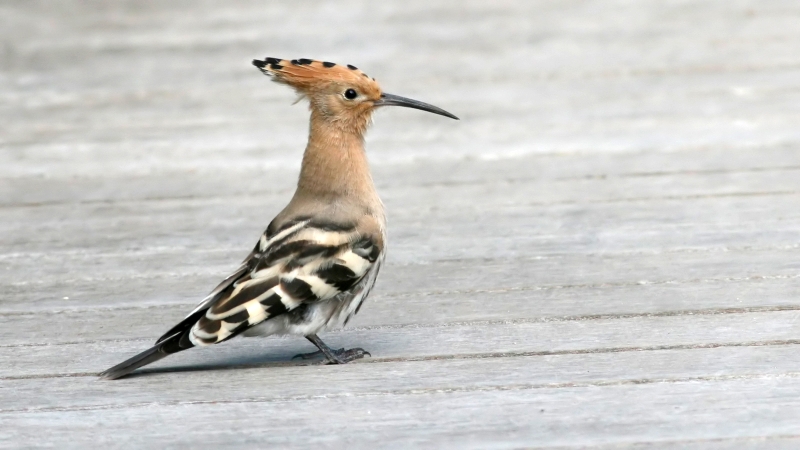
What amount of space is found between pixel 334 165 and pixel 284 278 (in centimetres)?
41

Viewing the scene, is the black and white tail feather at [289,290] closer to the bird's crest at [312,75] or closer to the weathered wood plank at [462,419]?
the weathered wood plank at [462,419]

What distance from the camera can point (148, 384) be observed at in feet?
9.62

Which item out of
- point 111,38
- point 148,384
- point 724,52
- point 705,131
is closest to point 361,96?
point 148,384

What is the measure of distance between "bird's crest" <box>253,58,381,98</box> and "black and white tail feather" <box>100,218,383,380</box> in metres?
0.38

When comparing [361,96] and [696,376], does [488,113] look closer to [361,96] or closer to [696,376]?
[361,96]

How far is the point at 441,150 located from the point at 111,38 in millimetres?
2699

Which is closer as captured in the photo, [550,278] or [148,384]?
[148,384]

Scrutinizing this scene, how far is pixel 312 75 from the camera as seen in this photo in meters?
3.36

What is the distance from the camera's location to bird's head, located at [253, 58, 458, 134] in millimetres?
3354

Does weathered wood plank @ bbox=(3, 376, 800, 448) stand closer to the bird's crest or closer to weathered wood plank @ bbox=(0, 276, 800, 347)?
weathered wood plank @ bbox=(0, 276, 800, 347)

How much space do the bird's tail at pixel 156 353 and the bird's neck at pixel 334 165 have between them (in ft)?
1.90

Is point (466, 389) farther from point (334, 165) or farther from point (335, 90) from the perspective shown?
point (335, 90)

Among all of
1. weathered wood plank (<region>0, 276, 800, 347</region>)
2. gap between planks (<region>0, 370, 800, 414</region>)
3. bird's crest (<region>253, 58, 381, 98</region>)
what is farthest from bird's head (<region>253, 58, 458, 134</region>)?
gap between planks (<region>0, 370, 800, 414</region>)

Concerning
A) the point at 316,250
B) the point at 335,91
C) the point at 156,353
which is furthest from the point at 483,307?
the point at 156,353
